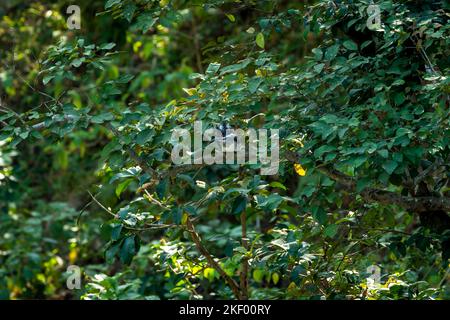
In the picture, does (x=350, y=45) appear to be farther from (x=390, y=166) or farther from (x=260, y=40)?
(x=390, y=166)

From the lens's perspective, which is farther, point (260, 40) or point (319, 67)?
point (260, 40)

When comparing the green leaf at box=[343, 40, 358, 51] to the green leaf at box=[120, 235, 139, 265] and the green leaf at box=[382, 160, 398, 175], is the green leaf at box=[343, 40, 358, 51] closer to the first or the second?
the green leaf at box=[382, 160, 398, 175]

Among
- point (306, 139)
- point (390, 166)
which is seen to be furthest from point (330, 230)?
point (390, 166)

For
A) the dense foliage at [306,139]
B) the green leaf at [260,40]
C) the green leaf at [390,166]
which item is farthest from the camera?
the green leaf at [260,40]

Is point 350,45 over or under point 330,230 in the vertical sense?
over

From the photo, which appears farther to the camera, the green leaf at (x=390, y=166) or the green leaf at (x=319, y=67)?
the green leaf at (x=319, y=67)

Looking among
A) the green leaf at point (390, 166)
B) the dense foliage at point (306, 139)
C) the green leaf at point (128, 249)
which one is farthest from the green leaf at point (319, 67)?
the green leaf at point (128, 249)

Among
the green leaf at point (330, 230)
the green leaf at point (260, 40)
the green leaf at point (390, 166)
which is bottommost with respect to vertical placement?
the green leaf at point (330, 230)

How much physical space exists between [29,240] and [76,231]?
310 mm

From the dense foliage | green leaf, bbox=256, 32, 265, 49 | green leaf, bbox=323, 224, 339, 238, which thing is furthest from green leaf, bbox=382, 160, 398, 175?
green leaf, bbox=256, 32, 265, 49

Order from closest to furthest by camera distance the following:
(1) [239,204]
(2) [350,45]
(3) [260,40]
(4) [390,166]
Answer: (4) [390,166], (1) [239,204], (2) [350,45], (3) [260,40]

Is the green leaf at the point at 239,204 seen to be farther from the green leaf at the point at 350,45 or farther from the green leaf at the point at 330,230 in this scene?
the green leaf at the point at 350,45

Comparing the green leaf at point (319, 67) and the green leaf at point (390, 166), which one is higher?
the green leaf at point (319, 67)
